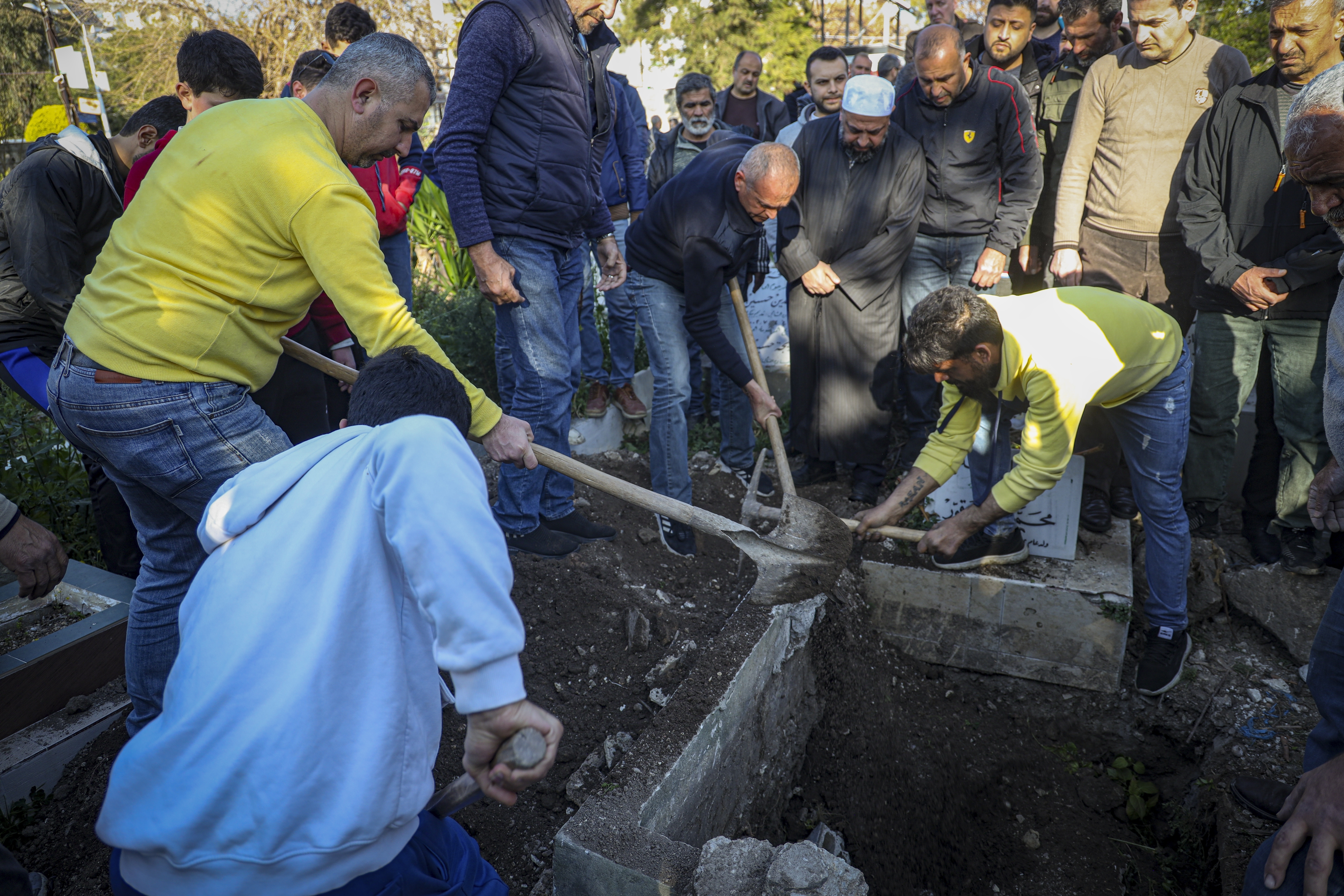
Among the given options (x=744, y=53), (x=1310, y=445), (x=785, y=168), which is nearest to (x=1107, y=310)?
(x=785, y=168)

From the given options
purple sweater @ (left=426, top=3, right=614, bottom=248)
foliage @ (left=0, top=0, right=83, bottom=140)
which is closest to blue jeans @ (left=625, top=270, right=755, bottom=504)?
purple sweater @ (left=426, top=3, right=614, bottom=248)

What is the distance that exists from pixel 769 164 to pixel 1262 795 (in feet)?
8.27

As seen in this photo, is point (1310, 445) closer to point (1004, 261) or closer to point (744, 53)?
point (1004, 261)

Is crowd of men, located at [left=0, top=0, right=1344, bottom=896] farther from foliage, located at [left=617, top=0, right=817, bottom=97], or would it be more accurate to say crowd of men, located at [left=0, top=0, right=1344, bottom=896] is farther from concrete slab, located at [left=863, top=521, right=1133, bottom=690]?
foliage, located at [left=617, top=0, right=817, bottom=97]

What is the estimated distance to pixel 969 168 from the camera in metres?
4.12

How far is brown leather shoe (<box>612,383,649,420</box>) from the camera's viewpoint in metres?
5.00

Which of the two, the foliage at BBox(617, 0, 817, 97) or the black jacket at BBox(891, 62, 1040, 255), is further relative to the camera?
the foliage at BBox(617, 0, 817, 97)

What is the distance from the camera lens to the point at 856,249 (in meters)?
4.10

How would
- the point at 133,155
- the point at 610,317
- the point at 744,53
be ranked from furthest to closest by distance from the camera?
1. the point at 744,53
2. the point at 610,317
3. the point at 133,155

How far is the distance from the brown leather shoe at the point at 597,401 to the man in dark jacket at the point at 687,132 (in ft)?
4.89

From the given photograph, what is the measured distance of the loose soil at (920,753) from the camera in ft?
8.07

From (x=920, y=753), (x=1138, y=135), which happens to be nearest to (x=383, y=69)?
(x=920, y=753)

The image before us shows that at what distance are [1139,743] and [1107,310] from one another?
1713 millimetres

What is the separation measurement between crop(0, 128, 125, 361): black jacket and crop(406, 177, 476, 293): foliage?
123 inches
